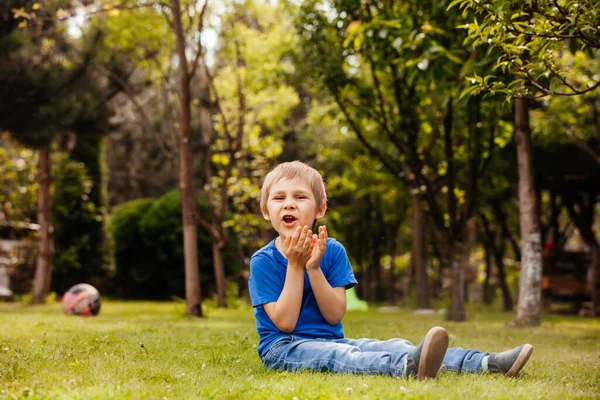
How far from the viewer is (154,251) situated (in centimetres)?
2173

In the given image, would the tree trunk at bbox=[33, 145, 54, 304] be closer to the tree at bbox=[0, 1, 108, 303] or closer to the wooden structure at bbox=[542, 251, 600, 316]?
the tree at bbox=[0, 1, 108, 303]

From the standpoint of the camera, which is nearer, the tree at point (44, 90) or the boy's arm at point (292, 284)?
the boy's arm at point (292, 284)

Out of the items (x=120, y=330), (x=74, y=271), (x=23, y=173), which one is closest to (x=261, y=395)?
(x=120, y=330)

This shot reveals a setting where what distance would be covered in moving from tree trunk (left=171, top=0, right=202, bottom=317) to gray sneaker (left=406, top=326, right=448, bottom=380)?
749 cm

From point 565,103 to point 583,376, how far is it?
12.6 meters

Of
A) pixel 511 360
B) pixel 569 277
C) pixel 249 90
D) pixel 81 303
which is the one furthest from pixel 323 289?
pixel 569 277

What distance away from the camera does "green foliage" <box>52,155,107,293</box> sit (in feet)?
63.0

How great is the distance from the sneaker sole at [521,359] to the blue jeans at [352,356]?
8.1 inches

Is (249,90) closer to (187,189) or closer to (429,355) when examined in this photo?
(187,189)

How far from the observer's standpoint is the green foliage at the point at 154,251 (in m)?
21.4

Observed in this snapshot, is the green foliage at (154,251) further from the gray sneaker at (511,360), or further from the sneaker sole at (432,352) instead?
the sneaker sole at (432,352)

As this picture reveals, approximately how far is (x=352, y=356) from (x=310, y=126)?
19.6 meters

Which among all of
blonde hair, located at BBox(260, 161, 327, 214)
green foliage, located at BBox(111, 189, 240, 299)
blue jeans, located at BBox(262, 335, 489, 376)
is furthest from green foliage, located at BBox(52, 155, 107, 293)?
blue jeans, located at BBox(262, 335, 489, 376)

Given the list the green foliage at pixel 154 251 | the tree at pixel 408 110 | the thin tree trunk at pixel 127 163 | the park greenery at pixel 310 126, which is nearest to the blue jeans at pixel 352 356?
the park greenery at pixel 310 126
